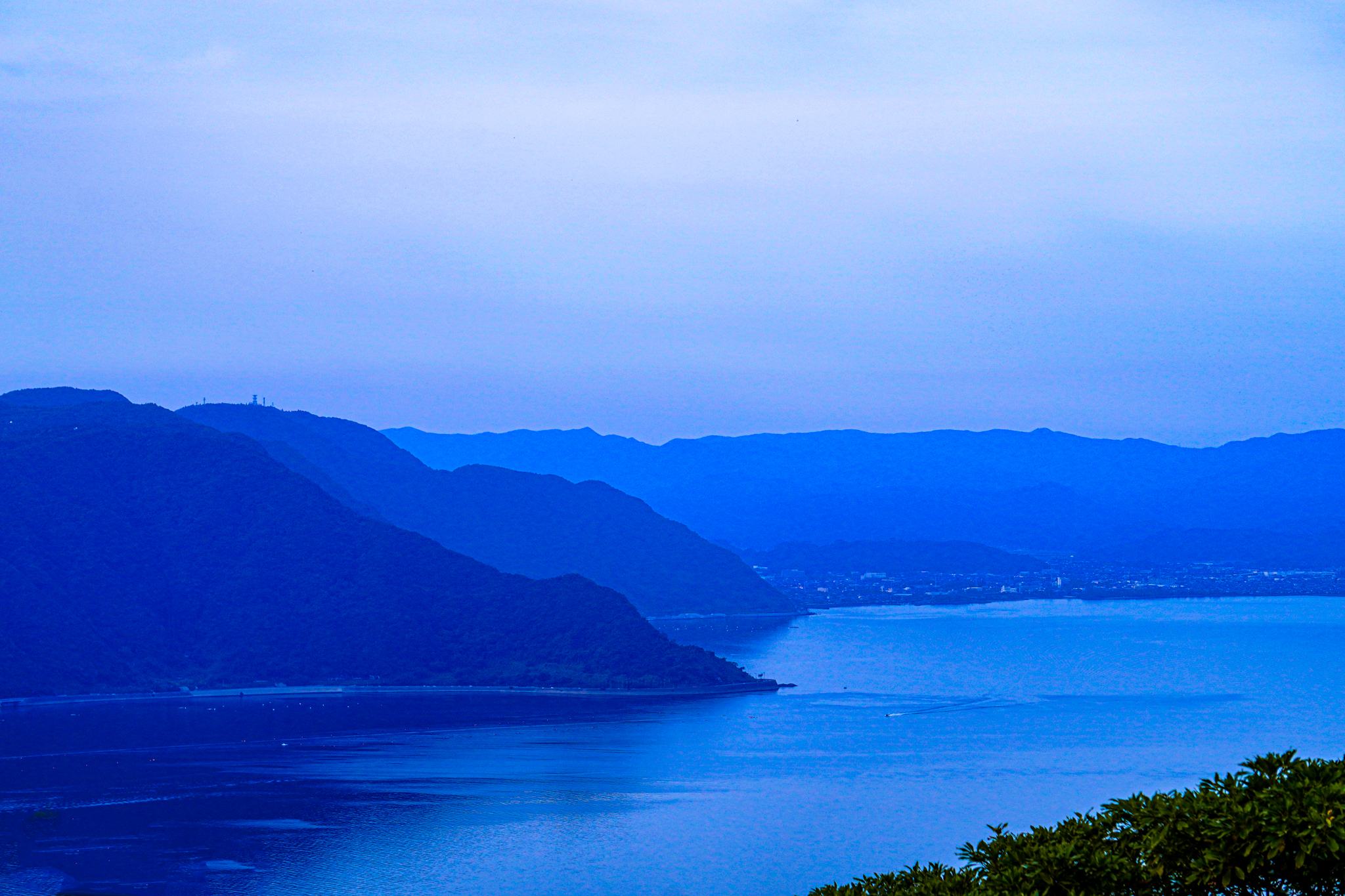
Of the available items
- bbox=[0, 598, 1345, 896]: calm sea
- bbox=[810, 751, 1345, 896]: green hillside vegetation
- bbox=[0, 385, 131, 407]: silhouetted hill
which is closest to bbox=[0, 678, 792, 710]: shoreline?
bbox=[0, 598, 1345, 896]: calm sea

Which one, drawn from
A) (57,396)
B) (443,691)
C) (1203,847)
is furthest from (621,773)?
(57,396)

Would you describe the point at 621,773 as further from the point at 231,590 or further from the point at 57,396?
the point at 57,396

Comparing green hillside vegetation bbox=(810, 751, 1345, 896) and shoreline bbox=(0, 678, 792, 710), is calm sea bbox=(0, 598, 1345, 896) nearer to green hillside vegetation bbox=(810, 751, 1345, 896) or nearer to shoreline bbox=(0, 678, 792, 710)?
shoreline bbox=(0, 678, 792, 710)

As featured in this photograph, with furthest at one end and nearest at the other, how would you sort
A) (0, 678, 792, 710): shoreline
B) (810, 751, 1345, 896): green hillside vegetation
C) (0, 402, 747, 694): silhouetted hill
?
(0, 402, 747, 694): silhouetted hill < (0, 678, 792, 710): shoreline < (810, 751, 1345, 896): green hillside vegetation

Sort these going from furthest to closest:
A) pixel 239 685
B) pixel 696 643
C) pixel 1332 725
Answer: pixel 696 643, pixel 239 685, pixel 1332 725

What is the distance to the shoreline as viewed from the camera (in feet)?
372

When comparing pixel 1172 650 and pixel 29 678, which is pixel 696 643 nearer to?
pixel 1172 650

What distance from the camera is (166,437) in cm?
15062

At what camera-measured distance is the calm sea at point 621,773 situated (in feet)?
188

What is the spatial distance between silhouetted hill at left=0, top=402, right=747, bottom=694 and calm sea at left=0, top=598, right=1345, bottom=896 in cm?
1039

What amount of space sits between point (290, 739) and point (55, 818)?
2625cm

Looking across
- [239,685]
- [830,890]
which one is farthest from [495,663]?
[830,890]

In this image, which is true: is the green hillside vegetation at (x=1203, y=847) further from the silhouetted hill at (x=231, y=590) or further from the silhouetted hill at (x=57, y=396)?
the silhouetted hill at (x=57, y=396)

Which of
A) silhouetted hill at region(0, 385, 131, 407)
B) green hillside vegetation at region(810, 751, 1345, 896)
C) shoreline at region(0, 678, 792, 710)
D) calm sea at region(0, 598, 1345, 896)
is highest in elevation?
silhouetted hill at region(0, 385, 131, 407)
